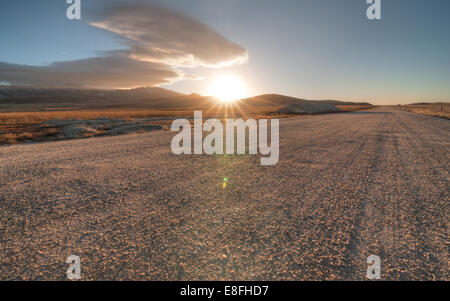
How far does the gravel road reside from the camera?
244 centimetres

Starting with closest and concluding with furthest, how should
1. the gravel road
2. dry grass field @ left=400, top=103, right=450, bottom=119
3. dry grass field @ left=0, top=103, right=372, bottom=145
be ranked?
the gravel road → dry grass field @ left=0, top=103, right=372, bottom=145 → dry grass field @ left=400, top=103, right=450, bottom=119

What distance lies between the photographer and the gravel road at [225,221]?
2.44 meters

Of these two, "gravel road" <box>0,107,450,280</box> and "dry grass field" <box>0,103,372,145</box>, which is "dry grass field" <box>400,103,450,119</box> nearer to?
"dry grass field" <box>0,103,372,145</box>

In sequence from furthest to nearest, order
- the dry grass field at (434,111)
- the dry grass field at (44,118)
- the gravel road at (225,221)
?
the dry grass field at (434,111)
the dry grass field at (44,118)
the gravel road at (225,221)

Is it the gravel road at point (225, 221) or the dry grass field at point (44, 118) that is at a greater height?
the dry grass field at point (44, 118)

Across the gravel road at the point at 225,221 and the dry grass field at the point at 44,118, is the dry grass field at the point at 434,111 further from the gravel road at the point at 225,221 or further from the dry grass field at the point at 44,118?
the gravel road at the point at 225,221

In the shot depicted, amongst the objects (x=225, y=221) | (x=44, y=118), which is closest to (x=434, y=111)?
(x=225, y=221)

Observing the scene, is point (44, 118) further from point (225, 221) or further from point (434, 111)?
point (434, 111)

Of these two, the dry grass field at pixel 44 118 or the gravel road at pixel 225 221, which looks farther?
the dry grass field at pixel 44 118

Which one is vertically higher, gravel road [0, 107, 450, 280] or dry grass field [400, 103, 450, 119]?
dry grass field [400, 103, 450, 119]

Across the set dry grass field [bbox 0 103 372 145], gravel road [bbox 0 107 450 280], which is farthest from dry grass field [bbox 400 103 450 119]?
gravel road [bbox 0 107 450 280]

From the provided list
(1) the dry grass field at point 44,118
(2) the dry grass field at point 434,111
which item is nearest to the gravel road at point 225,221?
(1) the dry grass field at point 44,118

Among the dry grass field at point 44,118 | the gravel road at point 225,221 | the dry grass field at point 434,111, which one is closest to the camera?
the gravel road at point 225,221
